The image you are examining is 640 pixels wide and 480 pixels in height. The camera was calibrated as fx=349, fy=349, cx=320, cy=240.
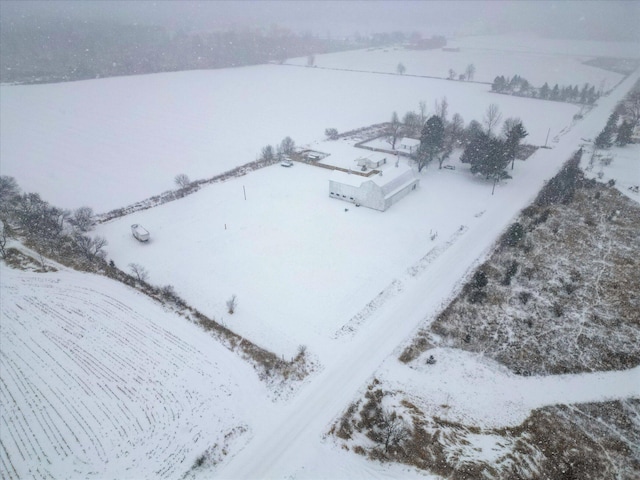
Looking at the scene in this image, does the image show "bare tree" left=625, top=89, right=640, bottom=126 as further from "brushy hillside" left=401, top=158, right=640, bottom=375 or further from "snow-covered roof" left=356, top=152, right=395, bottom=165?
"snow-covered roof" left=356, top=152, right=395, bottom=165

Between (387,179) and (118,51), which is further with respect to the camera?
(118,51)

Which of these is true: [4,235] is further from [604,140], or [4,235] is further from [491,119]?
[604,140]

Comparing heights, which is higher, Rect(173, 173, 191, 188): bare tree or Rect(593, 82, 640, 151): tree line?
Rect(593, 82, 640, 151): tree line

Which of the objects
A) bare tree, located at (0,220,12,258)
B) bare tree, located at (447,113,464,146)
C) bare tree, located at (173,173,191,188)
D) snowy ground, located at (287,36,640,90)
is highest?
snowy ground, located at (287,36,640,90)

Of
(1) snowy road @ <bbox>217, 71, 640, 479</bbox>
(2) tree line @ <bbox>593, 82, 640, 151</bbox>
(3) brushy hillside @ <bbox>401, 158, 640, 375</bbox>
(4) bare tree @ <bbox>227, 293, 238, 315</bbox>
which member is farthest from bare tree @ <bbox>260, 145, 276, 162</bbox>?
(2) tree line @ <bbox>593, 82, 640, 151</bbox>

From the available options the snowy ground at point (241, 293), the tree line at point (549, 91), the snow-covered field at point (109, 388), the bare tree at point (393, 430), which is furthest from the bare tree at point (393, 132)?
the tree line at point (549, 91)

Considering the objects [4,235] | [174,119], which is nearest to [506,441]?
[4,235]

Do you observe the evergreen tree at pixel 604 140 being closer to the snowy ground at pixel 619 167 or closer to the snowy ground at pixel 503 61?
the snowy ground at pixel 619 167
